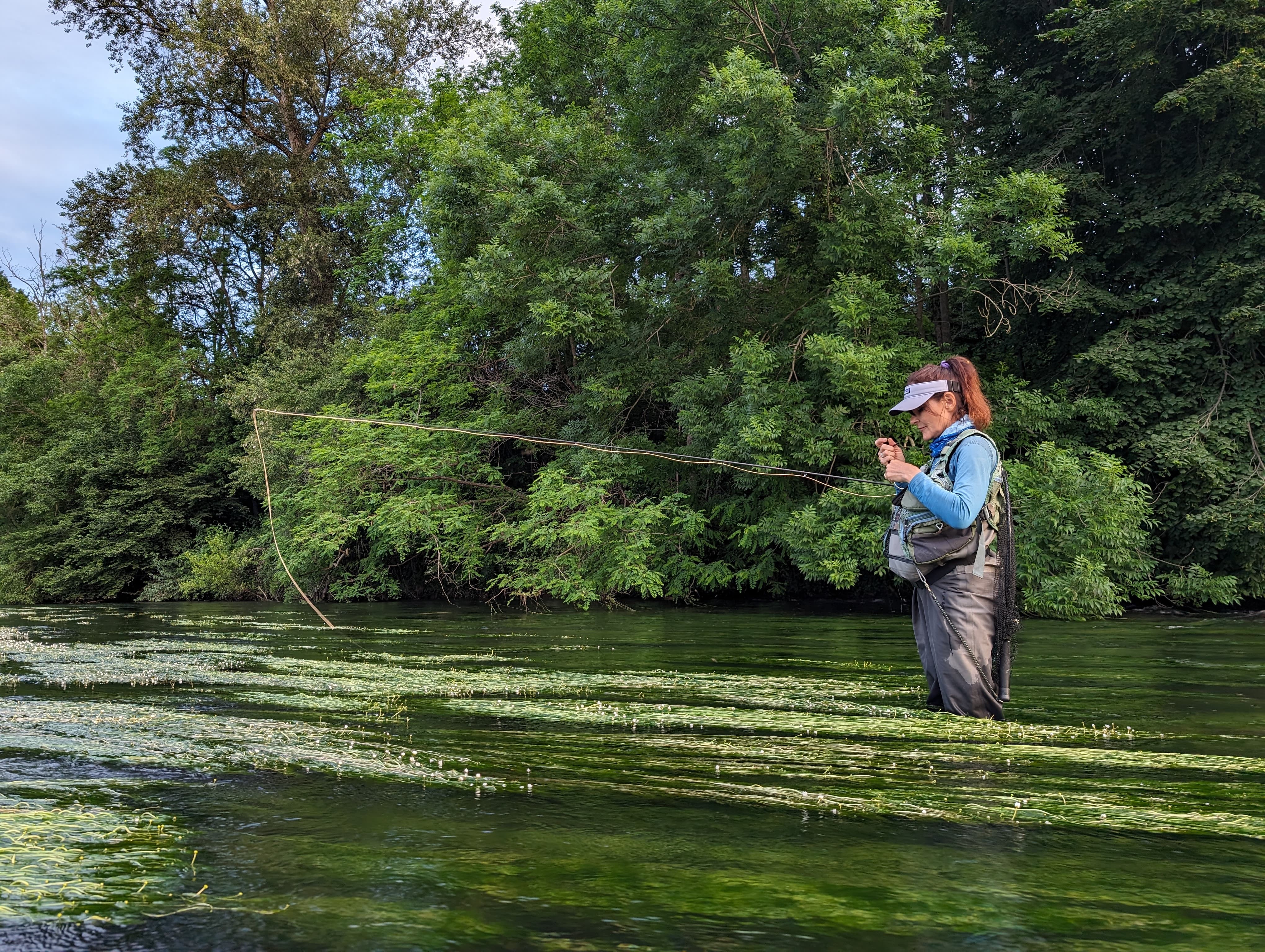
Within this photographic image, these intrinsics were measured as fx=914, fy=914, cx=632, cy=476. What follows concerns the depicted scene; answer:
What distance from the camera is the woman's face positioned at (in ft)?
13.1

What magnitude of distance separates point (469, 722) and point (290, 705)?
98 centimetres

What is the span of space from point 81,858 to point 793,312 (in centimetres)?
1418

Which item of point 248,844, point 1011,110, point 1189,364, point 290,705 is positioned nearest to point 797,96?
point 1011,110

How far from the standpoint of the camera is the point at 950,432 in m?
3.93

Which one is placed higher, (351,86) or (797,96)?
(351,86)

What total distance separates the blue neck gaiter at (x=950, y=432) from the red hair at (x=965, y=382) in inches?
1.3

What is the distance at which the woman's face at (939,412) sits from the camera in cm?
399

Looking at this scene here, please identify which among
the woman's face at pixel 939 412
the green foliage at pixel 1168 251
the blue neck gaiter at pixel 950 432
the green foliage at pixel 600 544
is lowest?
the green foliage at pixel 600 544

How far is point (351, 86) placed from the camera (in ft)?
91.4

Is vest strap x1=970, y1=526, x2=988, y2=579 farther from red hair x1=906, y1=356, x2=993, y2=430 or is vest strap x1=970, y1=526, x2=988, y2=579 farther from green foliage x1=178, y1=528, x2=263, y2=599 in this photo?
green foliage x1=178, y1=528, x2=263, y2=599

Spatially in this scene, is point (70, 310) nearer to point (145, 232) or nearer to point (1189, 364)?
point (145, 232)

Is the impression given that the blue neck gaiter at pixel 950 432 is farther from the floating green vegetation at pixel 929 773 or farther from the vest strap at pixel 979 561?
the floating green vegetation at pixel 929 773

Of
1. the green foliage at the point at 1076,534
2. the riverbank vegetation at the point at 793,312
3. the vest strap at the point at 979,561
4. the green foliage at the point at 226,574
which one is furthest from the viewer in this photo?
the green foliage at the point at 226,574

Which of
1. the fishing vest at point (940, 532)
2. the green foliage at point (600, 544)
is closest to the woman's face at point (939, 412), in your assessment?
the fishing vest at point (940, 532)
